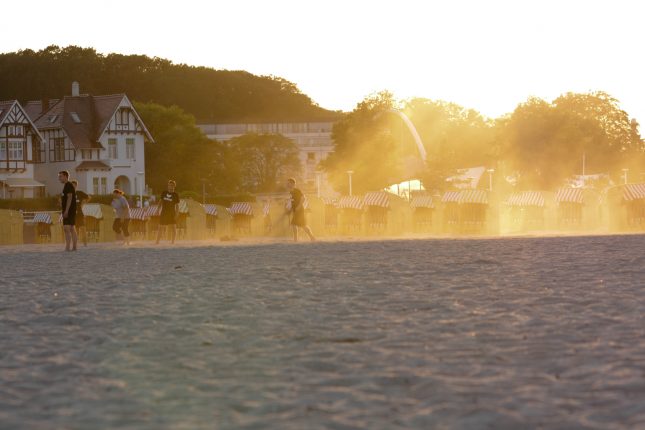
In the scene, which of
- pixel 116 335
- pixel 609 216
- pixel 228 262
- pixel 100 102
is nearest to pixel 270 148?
pixel 100 102

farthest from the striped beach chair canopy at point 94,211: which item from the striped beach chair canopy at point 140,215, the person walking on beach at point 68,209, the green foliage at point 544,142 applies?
the green foliage at point 544,142

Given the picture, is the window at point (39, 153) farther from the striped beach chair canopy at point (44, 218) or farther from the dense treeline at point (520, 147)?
the striped beach chair canopy at point (44, 218)

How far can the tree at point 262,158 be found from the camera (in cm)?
11325

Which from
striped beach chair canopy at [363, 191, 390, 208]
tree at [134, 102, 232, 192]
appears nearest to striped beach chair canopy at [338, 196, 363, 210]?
striped beach chair canopy at [363, 191, 390, 208]

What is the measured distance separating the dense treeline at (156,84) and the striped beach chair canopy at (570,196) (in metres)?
98.4

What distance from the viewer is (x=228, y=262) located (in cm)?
1623

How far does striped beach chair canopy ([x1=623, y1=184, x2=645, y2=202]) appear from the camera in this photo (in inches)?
1099

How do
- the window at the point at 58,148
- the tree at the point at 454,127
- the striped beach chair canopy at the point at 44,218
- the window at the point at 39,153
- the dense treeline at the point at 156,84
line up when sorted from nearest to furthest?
the striped beach chair canopy at the point at 44,218 < the window at the point at 58,148 < the window at the point at 39,153 < the dense treeline at the point at 156,84 < the tree at the point at 454,127

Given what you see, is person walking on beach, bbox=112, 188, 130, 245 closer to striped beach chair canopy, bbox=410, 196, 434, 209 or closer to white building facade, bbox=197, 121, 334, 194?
striped beach chair canopy, bbox=410, 196, 434, 209

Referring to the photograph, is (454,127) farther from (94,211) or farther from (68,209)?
(68,209)

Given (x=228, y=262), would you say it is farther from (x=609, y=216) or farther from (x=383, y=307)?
(x=609, y=216)

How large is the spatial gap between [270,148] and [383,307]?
105923mm

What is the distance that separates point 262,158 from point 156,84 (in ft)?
102

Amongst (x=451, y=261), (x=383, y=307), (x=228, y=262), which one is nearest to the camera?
(x=383, y=307)
